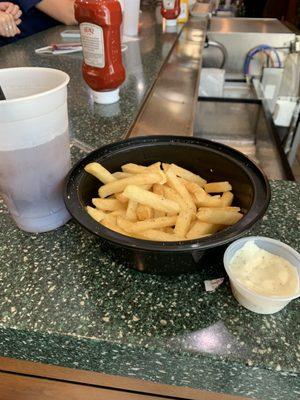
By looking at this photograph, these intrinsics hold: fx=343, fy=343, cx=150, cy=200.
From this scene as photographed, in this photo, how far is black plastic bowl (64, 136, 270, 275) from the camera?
499mm

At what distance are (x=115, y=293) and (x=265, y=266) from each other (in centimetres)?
25

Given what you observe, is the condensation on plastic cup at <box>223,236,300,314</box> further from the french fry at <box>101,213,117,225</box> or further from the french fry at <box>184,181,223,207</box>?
the french fry at <box>101,213,117,225</box>

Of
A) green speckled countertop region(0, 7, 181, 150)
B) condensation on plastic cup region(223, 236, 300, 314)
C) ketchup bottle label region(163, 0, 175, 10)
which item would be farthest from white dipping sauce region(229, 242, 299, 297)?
ketchup bottle label region(163, 0, 175, 10)

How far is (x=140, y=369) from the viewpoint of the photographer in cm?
54

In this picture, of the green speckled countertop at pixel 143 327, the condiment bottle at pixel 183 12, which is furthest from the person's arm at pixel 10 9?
the green speckled countertop at pixel 143 327

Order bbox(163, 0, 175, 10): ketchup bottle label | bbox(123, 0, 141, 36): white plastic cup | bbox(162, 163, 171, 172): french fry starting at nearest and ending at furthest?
1. bbox(162, 163, 171, 172): french fry
2. bbox(123, 0, 141, 36): white plastic cup
3. bbox(163, 0, 175, 10): ketchup bottle label

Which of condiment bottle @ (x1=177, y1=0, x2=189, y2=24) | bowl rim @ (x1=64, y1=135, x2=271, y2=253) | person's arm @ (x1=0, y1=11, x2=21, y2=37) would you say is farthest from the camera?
condiment bottle @ (x1=177, y1=0, x2=189, y2=24)

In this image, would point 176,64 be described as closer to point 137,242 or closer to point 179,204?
point 179,204

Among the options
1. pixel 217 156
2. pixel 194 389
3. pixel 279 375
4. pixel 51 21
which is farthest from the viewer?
pixel 51 21

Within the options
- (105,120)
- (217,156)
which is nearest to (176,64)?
(105,120)

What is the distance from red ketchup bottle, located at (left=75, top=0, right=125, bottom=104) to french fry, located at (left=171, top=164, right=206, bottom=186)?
1.98 feet

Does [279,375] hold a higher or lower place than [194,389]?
higher

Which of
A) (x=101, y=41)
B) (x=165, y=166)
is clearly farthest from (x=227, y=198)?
(x=101, y=41)

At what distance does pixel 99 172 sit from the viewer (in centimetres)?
66
